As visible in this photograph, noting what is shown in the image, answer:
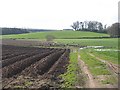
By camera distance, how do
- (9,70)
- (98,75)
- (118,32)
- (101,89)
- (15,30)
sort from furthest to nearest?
1. (15,30)
2. (118,32)
3. (9,70)
4. (98,75)
5. (101,89)

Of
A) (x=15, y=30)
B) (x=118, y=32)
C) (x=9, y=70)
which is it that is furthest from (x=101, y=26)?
(x=9, y=70)

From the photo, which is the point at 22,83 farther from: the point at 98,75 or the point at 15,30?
the point at 15,30

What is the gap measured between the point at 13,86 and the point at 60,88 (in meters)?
2.52

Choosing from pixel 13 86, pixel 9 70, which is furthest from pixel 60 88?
A: pixel 9 70

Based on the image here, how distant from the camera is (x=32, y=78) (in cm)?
2170

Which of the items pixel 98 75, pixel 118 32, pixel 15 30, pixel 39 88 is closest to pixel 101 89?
pixel 39 88

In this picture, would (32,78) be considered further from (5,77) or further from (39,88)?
(39,88)

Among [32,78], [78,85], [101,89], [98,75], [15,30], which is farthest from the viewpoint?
[15,30]

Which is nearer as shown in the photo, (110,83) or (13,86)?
(13,86)

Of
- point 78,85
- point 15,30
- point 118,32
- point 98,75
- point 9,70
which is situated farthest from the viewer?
point 15,30

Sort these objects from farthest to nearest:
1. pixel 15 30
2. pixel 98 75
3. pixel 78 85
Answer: pixel 15 30 < pixel 98 75 < pixel 78 85

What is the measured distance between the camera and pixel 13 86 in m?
18.2

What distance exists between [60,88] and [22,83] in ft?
8.65

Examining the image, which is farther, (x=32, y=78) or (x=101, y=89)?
(x=32, y=78)
